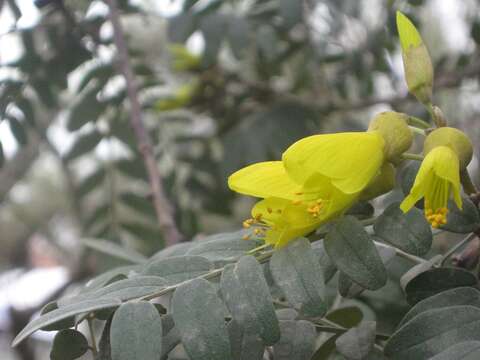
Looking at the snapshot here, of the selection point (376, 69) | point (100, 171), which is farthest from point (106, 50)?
point (376, 69)

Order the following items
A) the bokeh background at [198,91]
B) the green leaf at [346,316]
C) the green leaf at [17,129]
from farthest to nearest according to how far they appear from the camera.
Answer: the bokeh background at [198,91], the green leaf at [17,129], the green leaf at [346,316]

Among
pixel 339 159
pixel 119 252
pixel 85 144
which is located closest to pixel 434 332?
pixel 339 159

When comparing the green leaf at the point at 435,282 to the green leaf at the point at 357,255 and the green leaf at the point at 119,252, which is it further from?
the green leaf at the point at 119,252

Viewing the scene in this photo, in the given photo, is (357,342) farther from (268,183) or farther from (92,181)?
(92,181)

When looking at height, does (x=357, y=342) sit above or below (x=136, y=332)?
below

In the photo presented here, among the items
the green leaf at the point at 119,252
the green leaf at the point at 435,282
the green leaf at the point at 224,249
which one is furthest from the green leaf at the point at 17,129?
the green leaf at the point at 435,282
